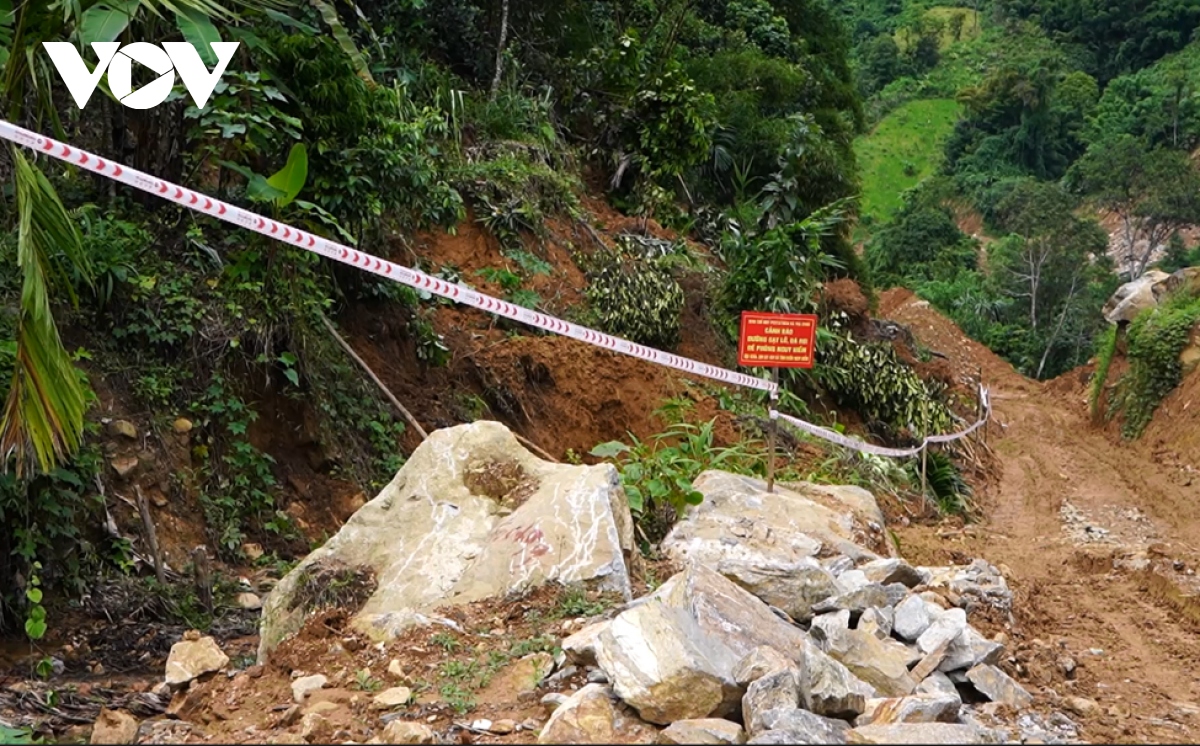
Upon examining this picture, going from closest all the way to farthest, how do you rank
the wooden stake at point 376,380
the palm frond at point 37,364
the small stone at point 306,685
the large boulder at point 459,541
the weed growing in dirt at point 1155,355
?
1. the small stone at point 306,685
2. the palm frond at point 37,364
3. the large boulder at point 459,541
4. the wooden stake at point 376,380
5. the weed growing in dirt at point 1155,355

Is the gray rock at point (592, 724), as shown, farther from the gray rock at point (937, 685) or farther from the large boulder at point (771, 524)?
the large boulder at point (771, 524)

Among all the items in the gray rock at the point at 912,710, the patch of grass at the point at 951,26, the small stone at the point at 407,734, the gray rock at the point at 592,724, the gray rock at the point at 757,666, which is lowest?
the small stone at the point at 407,734

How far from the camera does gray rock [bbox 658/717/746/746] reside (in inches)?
148

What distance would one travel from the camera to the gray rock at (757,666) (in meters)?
4.19

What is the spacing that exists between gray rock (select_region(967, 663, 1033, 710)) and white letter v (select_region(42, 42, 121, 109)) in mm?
4940

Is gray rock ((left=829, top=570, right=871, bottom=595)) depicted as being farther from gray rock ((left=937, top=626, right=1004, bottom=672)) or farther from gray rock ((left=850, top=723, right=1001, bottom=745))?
gray rock ((left=850, top=723, right=1001, bottom=745))

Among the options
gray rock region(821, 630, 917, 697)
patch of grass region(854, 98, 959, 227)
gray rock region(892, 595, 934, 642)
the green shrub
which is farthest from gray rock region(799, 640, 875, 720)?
patch of grass region(854, 98, 959, 227)

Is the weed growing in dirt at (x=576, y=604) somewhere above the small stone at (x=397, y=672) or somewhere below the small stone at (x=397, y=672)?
above

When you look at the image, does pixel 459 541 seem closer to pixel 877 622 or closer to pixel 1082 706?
pixel 877 622

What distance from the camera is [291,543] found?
724cm

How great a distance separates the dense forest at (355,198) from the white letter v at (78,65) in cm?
9

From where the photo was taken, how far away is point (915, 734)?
3625 millimetres

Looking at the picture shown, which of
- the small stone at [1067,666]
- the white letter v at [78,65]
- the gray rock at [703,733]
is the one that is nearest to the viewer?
the gray rock at [703,733]

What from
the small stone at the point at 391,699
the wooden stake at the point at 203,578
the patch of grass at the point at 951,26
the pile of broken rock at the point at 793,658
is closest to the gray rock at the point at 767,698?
the pile of broken rock at the point at 793,658
